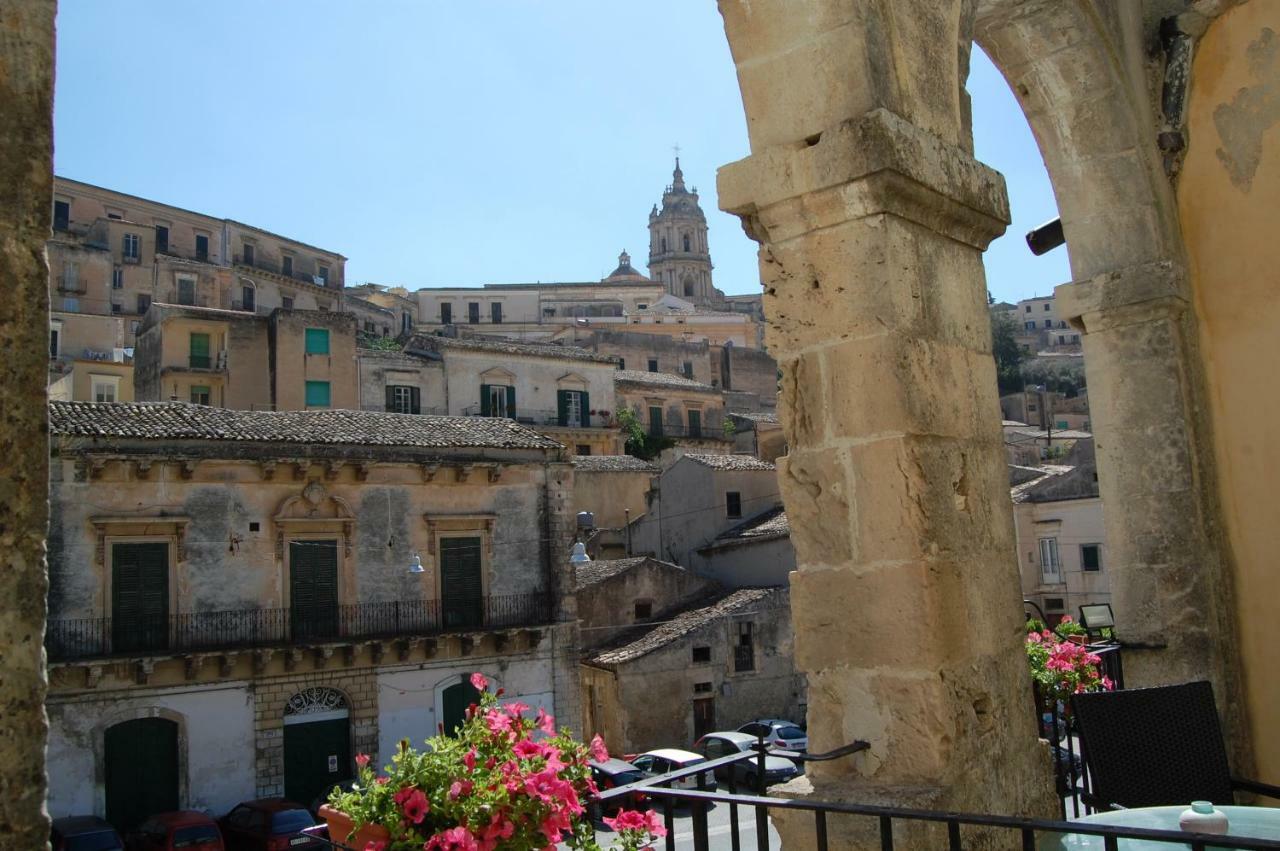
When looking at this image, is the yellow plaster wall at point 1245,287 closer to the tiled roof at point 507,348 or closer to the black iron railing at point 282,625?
the black iron railing at point 282,625

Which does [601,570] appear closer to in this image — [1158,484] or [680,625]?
[680,625]

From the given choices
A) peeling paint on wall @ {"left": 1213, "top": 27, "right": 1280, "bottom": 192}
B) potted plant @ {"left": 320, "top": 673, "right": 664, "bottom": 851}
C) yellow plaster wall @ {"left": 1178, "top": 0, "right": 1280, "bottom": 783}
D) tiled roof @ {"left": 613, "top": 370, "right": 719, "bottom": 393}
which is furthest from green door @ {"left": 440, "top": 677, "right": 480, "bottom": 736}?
tiled roof @ {"left": 613, "top": 370, "right": 719, "bottom": 393}

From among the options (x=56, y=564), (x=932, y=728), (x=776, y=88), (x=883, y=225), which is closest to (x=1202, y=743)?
(x=932, y=728)

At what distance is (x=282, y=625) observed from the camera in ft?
60.6

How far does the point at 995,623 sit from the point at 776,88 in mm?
1837

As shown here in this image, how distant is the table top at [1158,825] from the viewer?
9.60ft

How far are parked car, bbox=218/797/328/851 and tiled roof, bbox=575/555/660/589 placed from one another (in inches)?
356

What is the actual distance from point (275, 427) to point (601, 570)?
27.9 ft

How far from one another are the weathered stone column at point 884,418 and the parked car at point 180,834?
14000 mm

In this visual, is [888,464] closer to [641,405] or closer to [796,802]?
[796,802]

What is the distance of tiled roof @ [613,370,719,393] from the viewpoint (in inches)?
1561

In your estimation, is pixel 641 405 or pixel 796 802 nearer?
pixel 796 802

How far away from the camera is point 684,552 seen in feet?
93.4

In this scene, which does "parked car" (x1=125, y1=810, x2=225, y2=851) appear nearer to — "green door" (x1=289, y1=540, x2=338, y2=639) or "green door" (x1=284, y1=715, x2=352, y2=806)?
"green door" (x1=284, y1=715, x2=352, y2=806)
